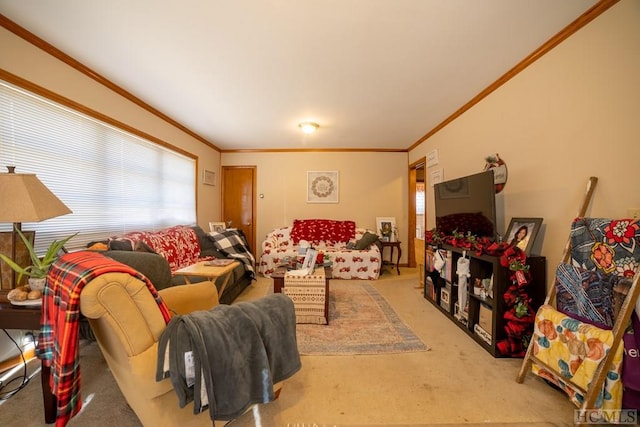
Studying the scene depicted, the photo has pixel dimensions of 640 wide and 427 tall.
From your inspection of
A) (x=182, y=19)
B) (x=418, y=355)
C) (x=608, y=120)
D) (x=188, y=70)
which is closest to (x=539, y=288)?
(x=418, y=355)

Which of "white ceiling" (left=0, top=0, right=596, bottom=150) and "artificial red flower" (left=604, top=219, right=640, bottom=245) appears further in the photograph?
"white ceiling" (left=0, top=0, right=596, bottom=150)

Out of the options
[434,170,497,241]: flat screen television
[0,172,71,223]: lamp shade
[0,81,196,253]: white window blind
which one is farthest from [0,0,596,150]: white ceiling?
[0,172,71,223]: lamp shade

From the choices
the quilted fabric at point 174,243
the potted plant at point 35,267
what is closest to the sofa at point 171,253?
the quilted fabric at point 174,243

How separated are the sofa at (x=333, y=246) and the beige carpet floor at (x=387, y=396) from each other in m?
2.08

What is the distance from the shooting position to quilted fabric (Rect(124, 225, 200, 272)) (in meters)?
2.84

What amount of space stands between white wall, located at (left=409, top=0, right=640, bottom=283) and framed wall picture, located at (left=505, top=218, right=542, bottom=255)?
94 mm

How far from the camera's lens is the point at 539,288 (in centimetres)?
204

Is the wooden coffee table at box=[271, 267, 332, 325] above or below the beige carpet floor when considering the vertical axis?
above

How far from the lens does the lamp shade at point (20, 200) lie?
1425mm

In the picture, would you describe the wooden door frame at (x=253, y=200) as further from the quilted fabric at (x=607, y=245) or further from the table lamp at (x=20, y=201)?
the quilted fabric at (x=607, y=245)

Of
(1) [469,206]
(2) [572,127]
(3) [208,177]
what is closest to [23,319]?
(1) [469,206]

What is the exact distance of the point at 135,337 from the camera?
39.6 inches

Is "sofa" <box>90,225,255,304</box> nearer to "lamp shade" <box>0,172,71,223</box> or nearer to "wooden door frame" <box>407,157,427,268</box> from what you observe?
"lamp shade" <box>0,172,71,223</box>

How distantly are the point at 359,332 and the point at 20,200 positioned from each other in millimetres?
2607
